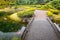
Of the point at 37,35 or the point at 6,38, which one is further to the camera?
the point at 6,38

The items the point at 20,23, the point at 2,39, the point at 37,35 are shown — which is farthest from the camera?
the point at 20,23

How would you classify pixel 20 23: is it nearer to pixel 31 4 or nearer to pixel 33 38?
pixel 33 38

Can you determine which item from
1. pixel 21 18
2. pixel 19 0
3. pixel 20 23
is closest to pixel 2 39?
pixel 20 23

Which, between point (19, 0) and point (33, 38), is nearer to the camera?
point (33, 38)

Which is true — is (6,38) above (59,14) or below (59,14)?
above

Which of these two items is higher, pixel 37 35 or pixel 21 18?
pixel 37 35

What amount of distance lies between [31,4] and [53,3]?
593 centimetres

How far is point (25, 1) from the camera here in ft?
98.2

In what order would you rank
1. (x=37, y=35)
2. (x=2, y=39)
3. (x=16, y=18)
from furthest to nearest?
(x=16, y=18) → (x=2, y=39) → (x=37, y=35)

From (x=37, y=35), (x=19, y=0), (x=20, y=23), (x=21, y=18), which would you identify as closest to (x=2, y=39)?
(x=37, y=35)

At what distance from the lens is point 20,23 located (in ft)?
56.9

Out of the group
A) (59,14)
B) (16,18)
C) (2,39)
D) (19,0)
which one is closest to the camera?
(2,39)

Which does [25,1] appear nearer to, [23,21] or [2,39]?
[23,21]

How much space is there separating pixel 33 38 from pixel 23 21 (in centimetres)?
831
